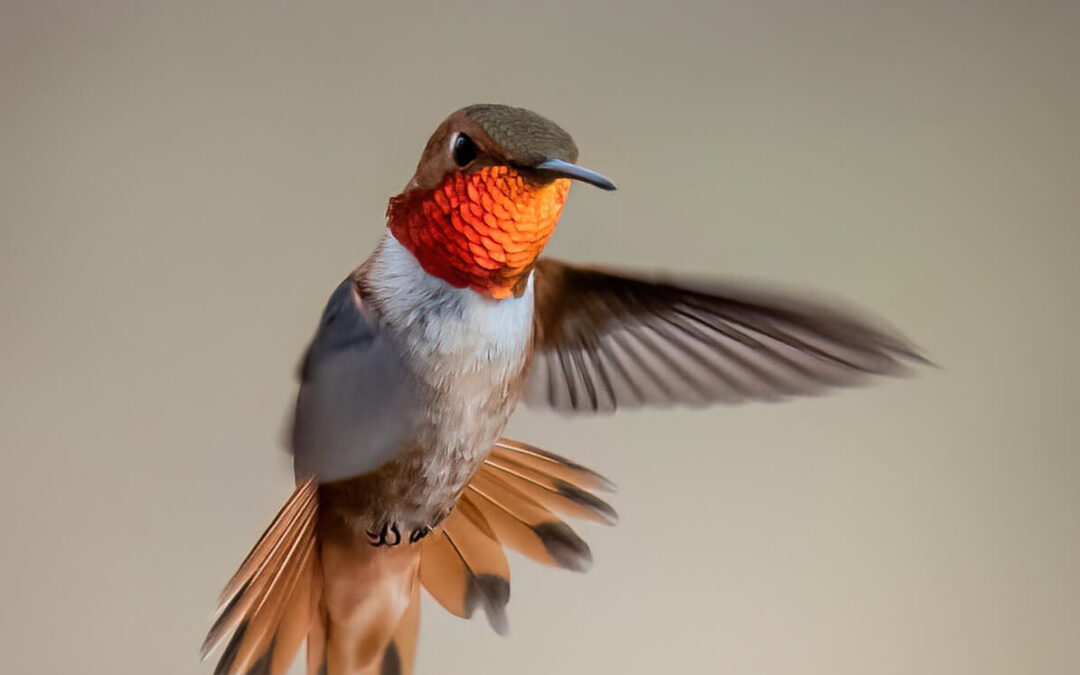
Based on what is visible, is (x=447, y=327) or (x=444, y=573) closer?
(x=447, y=327)

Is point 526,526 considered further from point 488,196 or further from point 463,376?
point 488,196

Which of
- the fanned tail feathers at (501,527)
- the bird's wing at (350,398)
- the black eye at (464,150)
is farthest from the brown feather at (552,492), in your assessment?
the black eye at (464,150)

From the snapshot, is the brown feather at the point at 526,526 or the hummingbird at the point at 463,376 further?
the brown feather at the point at 526,526

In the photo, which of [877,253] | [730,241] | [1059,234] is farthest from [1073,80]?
[730,241]

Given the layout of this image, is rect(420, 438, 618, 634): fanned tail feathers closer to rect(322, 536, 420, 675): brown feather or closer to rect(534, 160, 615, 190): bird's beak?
rect(322, 536, 420, 675): brown feather

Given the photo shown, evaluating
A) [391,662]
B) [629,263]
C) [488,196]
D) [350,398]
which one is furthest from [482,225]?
[391,662]

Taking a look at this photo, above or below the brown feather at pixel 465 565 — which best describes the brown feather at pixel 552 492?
above

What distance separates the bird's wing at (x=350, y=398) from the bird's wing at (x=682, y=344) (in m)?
0.10

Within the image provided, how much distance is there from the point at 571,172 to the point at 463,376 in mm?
147

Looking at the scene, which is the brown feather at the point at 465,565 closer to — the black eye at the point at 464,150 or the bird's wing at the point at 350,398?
the bird's wing at the point at 350,398

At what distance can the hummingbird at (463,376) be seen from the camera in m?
0.48

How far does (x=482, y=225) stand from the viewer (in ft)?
1.53

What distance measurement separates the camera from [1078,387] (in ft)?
3.02

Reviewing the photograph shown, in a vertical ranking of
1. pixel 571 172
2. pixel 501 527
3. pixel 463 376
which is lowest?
pixel 501 527
